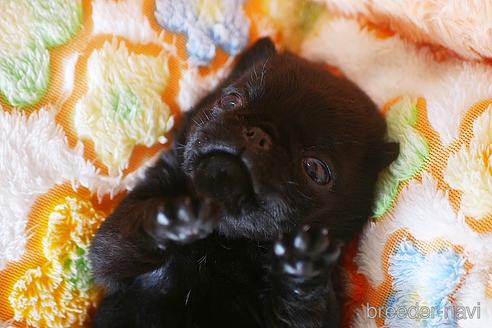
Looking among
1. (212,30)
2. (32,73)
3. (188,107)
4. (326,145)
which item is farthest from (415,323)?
(32,73)

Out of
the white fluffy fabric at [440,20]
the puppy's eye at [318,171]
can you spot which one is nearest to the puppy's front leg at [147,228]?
the puppy's eye at [318,171]

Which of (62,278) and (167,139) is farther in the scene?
(167,139)

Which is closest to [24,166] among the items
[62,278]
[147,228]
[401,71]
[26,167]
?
[26,167]

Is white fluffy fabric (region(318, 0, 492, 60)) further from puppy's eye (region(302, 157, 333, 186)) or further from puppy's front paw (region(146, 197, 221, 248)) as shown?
puppy's front paw (region(146, 197, 221, 248))

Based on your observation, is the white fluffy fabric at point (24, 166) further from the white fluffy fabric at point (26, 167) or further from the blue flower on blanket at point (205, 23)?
the blue flower on blanket at point (205, 23)

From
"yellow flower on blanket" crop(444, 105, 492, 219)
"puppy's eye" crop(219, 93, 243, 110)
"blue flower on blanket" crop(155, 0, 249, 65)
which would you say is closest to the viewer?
"yellow flower on blanket" crop(444, 105, 492, 219)

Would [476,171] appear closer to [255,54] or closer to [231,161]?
[231,161]

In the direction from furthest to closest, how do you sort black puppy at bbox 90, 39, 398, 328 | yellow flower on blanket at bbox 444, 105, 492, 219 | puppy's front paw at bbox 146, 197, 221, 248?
yellow flower on blanket at bbox 444, 105, 492, 219 → black puppy at bbox 90, 39, 398, 328 → puppy's front paw at bbox 146, 197, 221, 248

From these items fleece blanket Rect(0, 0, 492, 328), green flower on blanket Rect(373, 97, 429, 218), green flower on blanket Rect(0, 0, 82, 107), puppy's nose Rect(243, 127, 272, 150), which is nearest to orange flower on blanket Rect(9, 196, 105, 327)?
fleece blanket Rect(0, 0, 492, 328)
